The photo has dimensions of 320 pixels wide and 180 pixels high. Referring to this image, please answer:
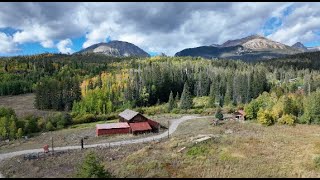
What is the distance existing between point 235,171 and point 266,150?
497 inches

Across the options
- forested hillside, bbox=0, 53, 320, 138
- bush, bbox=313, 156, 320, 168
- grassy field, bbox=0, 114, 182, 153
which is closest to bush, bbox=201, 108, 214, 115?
forested hillside, bbox=0, 53, 320, 138

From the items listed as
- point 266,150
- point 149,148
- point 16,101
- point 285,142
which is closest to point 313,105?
point 285,142

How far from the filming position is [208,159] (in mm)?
49438

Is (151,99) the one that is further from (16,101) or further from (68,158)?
(68,158)

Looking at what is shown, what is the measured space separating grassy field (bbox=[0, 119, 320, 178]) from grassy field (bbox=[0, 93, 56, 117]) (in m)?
60.6

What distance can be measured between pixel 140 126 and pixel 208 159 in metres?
30.6

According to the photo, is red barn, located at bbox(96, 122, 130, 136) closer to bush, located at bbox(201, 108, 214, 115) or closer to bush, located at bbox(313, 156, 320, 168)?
bush, located at bbox(201, 108, 214, 115)

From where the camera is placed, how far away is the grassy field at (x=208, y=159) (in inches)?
1741

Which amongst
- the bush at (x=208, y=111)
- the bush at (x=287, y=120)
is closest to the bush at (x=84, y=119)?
the bush at (x=208, y=111)

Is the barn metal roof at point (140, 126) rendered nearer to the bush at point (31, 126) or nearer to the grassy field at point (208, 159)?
the grassy field at point (208, 159)

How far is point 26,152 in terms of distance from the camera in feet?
199

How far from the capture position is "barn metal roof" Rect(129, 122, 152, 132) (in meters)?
76.1

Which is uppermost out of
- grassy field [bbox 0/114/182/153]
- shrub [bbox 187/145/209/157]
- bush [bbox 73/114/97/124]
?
shrub [bbox 187/145/209/157]

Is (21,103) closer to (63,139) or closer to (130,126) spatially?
(63,139)
